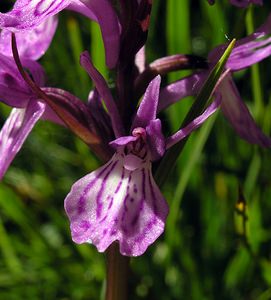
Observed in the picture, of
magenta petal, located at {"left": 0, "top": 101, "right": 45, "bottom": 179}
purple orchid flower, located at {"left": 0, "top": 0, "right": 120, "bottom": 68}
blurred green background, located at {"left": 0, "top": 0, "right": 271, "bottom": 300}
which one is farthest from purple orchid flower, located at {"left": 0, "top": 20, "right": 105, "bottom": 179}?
blurred green background, located at {"left": 0, "top": 0, "right": 271, "bottom": 300}

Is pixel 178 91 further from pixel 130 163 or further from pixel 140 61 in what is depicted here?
pixel 130 163

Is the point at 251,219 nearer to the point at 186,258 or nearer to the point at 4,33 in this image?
the point at 186,258

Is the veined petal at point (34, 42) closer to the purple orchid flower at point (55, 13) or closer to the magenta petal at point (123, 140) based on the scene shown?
the purple orchid flower at point (55, 13)

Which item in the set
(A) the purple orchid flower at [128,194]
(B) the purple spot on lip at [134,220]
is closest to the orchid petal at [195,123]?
(A) the purple orchid flower at [128,194]

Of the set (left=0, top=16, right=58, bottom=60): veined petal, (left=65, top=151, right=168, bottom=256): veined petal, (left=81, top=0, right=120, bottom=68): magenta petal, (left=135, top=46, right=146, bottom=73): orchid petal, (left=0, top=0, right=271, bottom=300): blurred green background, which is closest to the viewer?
(left=65, top=151, right=168, bottom=256): veined petal

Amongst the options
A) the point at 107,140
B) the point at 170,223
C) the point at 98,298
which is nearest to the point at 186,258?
the point at 170,223

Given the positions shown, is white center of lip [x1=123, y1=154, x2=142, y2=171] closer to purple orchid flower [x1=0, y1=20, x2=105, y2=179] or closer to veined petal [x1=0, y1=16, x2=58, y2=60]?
purple orchid flower [x1=0, y1=20, x2=105, y2=179]

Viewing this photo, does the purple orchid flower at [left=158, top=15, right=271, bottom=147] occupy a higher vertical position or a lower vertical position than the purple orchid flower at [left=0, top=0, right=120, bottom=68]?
lower
